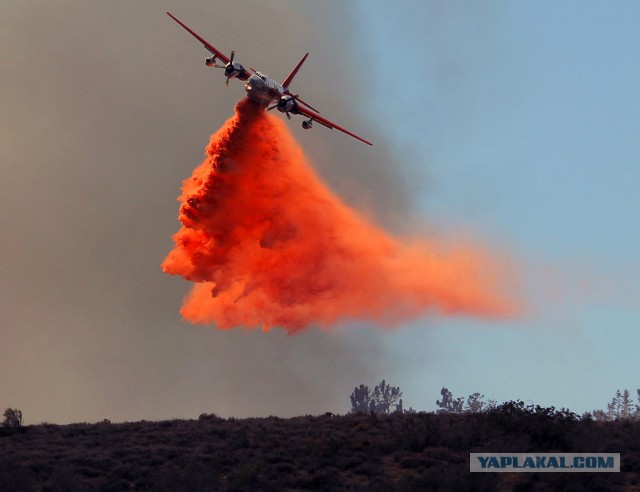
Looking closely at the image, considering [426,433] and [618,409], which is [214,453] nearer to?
[426,433]

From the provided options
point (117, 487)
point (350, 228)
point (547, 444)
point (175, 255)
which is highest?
point (350, 228)

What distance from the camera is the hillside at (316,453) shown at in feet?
121

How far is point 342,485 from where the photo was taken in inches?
1480

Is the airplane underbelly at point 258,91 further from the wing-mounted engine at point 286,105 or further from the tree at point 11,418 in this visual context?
the tree at point 11,418

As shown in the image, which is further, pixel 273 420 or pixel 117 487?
pixel 273 420

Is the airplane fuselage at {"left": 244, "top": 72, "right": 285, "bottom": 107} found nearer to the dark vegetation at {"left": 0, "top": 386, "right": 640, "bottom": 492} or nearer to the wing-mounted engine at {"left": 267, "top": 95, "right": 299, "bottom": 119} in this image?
the wing-mounted engine at {"left": 267, "top": 95, "right": 299, "bottom": 119}

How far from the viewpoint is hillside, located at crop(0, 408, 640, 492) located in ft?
121

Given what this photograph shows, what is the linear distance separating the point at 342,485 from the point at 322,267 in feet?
127

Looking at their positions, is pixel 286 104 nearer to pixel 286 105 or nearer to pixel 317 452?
pixel 286 105

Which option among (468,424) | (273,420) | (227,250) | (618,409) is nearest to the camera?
(468,424)

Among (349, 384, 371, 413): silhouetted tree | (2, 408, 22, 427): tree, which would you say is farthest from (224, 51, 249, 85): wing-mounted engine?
(349, 384, 371, 413): silhouetted tree

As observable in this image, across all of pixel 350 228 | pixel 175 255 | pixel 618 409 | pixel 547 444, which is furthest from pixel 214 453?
pixel 618 409

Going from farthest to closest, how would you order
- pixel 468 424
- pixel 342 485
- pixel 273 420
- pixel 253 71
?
pixel 253 71
pixel 273 420
pixel 468 424
pixel 342 485

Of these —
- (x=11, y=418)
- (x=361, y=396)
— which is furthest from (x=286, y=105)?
(x=361, y=396)
